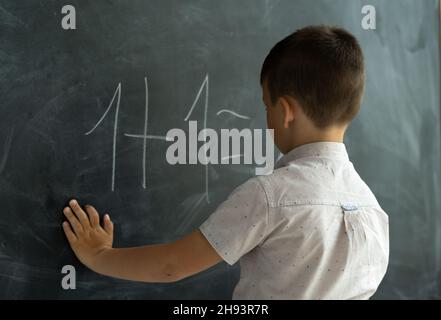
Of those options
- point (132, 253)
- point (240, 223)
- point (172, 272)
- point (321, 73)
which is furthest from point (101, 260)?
point (321, 73)

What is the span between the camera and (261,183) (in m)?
0.97

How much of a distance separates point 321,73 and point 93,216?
0.69m

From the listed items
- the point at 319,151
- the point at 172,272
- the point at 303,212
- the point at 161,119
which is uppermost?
the point at 161,119

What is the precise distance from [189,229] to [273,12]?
2.09ft

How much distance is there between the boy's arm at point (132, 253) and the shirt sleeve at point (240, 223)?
0.09ft

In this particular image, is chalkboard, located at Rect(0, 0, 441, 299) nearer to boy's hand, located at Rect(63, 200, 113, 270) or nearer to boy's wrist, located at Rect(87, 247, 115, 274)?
boy's hand, located at Rect(63, 200, 113, 270)

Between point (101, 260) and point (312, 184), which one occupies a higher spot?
point (312, 184)

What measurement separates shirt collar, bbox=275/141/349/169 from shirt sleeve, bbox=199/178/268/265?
0.11 meters

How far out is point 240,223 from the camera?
969 millimetres

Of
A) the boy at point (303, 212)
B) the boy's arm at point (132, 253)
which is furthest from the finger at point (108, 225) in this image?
the boy at point (303, 212)

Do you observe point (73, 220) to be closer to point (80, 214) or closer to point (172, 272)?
point (80, 214)

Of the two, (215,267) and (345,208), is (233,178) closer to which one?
(215,267)

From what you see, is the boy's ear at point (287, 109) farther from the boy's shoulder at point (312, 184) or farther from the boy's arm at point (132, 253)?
the boy's arm at point (132, 253)

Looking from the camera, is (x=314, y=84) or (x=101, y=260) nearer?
(x=314, y=84)
